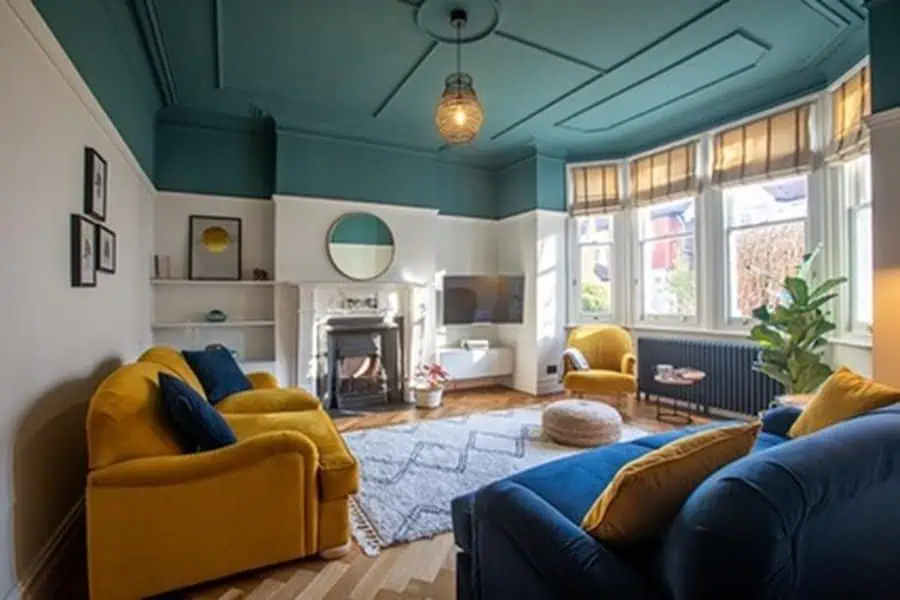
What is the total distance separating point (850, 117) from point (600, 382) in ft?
9.76

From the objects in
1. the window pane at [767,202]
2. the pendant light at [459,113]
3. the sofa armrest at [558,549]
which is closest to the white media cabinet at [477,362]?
the window pane at [767,202]

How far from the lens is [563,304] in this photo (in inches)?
247

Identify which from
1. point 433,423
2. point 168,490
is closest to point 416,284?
point 433,423

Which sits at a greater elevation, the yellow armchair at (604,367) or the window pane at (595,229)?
the window pane at (595,229)

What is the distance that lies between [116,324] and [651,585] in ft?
11.7

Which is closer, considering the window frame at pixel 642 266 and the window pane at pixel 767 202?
the window pane at pixel 767 202

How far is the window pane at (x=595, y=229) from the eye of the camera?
20.3 ft

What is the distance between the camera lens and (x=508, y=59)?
151 inches

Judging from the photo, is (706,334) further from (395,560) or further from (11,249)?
(11,249)

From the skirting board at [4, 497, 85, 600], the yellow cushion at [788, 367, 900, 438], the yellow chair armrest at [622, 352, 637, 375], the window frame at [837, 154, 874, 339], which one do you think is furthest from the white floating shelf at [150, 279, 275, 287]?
the window frame at [837, 154, 874, 339]

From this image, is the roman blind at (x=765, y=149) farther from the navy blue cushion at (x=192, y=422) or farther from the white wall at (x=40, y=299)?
the white wall at (x=40, y=299)

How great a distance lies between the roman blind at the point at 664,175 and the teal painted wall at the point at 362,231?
308 cm

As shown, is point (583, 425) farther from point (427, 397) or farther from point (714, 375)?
point (427, 397)

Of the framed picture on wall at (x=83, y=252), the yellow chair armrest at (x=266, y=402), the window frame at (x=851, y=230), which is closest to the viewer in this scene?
the framed picture on wall at (x=83, y=252)
